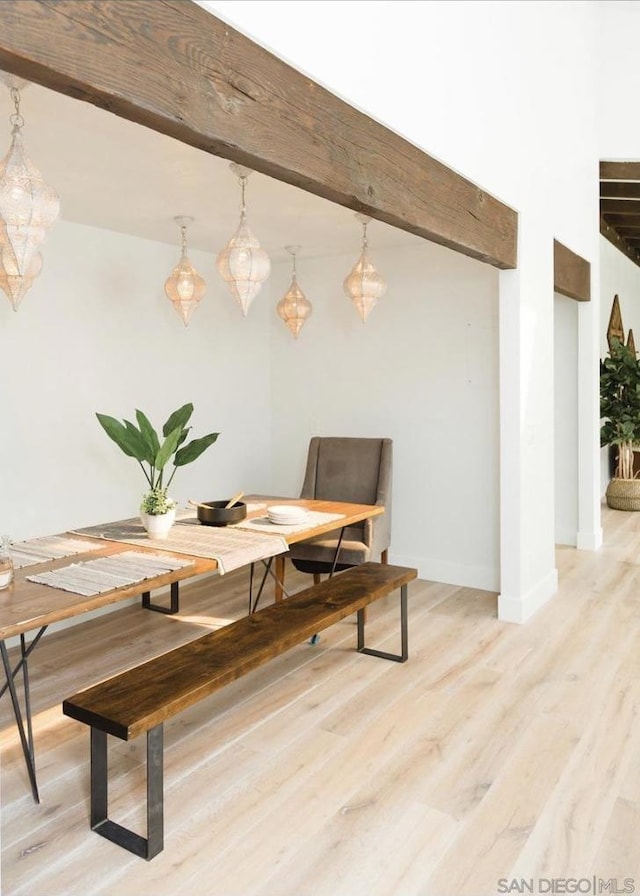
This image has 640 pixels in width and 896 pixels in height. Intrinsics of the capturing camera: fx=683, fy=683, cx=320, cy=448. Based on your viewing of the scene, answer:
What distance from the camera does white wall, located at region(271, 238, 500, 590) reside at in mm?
4379

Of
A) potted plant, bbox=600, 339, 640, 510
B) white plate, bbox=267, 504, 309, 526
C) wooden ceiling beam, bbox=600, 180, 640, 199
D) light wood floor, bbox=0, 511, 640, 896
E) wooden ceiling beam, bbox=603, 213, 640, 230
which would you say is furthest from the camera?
wooden ceiling beam, bbox=603, 213, 640, 230

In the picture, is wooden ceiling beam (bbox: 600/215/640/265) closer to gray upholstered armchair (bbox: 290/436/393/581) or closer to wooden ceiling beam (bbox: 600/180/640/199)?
wooden ceiling beam (bbox: 600/180/640/199)

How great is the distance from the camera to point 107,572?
2250mm

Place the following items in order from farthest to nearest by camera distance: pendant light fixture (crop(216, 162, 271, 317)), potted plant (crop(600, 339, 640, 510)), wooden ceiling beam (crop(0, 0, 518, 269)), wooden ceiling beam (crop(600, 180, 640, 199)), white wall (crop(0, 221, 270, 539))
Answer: potted plant (crop(600, 339, 640, 510)), wooden ceiling beam (crop(600, 180, 640, 199)), white wall (crop(0, 221, 270, 539)), pendant light fixture (crop(216, 162, 271, 317)), wooden ceiling beam (crop(0, 0, 518, 269))

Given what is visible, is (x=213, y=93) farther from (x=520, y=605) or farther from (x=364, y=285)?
(x=520, y=605)

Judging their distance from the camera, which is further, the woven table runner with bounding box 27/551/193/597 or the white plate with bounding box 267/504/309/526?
the white plate with bounding box 267/504/309/526

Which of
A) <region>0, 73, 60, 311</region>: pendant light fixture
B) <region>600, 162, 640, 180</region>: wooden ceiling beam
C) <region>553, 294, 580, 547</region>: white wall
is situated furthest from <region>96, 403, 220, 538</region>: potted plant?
<region>600, 162, 640, 180</region>: wooden ceiling beam

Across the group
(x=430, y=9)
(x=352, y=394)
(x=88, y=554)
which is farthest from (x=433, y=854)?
(x=352, y=394)

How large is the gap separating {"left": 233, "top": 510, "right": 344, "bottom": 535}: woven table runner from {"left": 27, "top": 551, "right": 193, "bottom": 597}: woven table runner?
1.90 feet

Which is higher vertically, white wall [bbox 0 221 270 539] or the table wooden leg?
white wall [bbox 0 221 270 539]

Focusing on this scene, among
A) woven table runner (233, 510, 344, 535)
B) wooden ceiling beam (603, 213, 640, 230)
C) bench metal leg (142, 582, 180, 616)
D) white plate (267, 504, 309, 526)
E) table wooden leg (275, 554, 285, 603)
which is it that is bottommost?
bench metal leg (142, 582, 180, 616)

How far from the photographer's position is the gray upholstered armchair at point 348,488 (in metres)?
3.85

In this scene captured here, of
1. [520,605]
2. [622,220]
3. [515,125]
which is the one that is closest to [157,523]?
[520,605]

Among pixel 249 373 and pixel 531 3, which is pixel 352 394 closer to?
pixel 249 373
